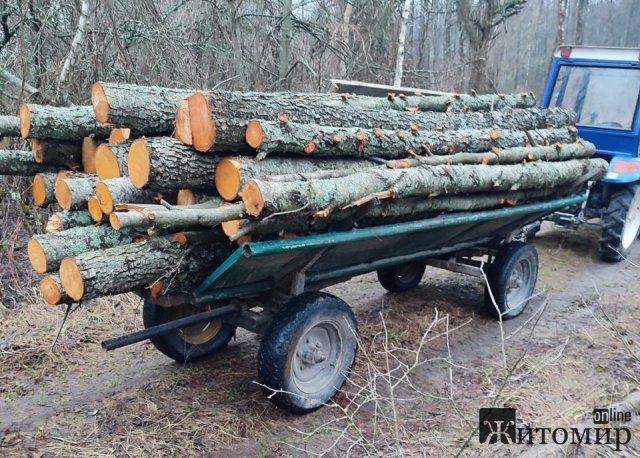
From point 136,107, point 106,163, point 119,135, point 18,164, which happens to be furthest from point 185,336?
point 136,107

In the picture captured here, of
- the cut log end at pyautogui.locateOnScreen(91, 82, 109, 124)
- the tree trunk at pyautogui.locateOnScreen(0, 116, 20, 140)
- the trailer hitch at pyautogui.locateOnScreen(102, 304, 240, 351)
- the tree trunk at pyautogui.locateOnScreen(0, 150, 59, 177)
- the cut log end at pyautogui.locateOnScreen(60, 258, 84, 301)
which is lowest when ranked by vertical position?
the trailer hitch at pyautogui.locateOnScreen(102, 304, 240, 351)

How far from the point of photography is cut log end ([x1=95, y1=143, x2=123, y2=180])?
3.69 meters

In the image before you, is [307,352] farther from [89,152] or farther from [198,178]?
[89,152]

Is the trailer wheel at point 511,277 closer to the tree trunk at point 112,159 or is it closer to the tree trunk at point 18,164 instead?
the tree trunk at point 112,159

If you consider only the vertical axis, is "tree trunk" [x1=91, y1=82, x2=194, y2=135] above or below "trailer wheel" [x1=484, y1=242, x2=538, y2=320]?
above

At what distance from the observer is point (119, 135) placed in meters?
3.89

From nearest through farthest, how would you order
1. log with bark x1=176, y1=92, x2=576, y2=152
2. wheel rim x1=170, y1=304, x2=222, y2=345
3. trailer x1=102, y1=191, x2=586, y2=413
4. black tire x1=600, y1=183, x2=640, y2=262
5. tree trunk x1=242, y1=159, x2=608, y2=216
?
tree trunk x1=242, y1=159, x2=608, y2=216 < log with bark x1=176, y1=92, x2=576, y2=152 < trailer x1=102, y1=191, x2=586, y2=413 < wheel rim x1=170, y1=304, x2=222, y2=345 < black tire x1=600, y1=183, x2=640, y2=262

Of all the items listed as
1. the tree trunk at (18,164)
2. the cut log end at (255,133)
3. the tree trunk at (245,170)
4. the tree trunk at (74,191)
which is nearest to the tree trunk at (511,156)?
the tree trunk at (245,170)

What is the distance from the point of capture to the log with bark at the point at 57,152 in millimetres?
4023

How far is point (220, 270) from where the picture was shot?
3.42 m

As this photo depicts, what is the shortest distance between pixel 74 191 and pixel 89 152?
21.2 inches

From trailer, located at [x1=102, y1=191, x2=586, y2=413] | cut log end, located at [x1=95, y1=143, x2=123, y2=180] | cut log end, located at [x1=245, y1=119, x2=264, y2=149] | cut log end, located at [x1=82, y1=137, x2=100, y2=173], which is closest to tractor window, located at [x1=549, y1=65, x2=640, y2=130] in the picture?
trailer, located at [x1=102, y1=191, x2=586, y2=413]

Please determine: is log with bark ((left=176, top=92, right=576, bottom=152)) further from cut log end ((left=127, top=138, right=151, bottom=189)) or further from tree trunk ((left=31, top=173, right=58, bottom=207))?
tree trunk ((left=31, top=173, right=58, bottom=207))
